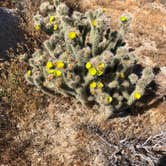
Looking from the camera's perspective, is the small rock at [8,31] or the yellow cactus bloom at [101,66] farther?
the small rock at [8,31]

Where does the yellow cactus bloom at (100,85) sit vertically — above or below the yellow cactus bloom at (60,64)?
below

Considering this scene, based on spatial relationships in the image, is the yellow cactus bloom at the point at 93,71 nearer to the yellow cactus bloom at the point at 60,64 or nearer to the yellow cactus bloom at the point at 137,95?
the yellow cactus bloom at the point at 60,64

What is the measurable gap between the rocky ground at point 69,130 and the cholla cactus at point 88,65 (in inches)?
9.6

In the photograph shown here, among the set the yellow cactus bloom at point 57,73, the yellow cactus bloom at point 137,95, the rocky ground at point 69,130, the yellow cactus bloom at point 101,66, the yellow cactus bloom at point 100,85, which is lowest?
the rocky ground at point 69,130

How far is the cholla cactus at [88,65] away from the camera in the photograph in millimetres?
4598

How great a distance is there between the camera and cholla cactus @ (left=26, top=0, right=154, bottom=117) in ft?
15.1

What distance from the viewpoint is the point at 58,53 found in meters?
5.04

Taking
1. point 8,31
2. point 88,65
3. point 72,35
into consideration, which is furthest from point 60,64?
point 8,31

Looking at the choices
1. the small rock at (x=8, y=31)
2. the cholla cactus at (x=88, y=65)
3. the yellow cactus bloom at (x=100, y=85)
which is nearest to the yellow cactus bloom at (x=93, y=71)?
the cholla cactus at (x=88, y=65)

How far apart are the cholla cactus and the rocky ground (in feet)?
0.80

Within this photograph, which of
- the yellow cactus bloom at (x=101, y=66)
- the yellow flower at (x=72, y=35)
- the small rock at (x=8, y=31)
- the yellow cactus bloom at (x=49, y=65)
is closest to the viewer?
the yellow cactus bloom at (x=101, y=66)

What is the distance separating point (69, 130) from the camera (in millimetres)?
→ 4887

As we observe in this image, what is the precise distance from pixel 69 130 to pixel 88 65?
38.0 inches

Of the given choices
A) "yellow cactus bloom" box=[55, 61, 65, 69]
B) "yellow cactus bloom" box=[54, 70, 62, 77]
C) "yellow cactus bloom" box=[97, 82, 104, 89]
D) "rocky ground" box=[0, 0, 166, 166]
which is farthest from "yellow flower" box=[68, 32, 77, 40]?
"rocky ground" box=[0, 0, 166, 166]
